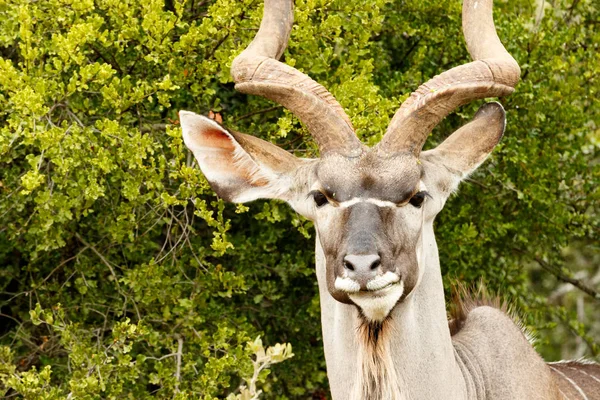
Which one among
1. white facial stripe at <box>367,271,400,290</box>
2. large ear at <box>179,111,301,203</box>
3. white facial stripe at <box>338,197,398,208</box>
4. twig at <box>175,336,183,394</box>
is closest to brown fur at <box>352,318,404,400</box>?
white facial stripe at <box>367,271,400,290</box>

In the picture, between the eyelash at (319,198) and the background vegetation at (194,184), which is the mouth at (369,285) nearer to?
the eyelash at (319,198)

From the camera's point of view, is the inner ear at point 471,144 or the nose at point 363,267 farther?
the inner ear at point 471,144

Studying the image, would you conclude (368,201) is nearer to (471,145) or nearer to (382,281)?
(382,281)

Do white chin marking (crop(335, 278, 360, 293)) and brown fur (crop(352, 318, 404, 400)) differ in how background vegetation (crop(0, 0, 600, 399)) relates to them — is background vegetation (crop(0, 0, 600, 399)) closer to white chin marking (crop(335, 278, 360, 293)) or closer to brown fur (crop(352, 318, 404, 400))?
brown fur (crop(352, 318, 404, 400))

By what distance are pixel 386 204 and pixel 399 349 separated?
1.55 feet

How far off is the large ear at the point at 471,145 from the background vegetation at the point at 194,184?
2.19 feet

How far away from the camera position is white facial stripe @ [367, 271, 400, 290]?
11.3ft

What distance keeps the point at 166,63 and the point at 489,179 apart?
1919 millimetres

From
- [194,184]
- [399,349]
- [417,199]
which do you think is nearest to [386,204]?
[417,199]

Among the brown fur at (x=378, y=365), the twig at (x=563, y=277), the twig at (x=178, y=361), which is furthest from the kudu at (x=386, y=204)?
the twig at (x=563, y=277)

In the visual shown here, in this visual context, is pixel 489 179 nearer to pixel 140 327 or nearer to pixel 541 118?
pixel 541 118

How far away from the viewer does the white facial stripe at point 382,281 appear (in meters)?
3.46

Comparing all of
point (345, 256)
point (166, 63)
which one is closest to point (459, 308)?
point (345, 256)

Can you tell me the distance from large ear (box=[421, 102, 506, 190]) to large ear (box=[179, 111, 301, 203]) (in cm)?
53
